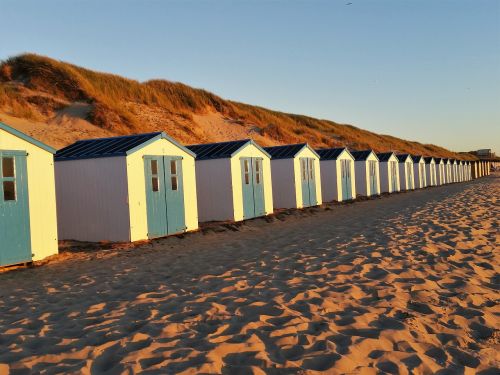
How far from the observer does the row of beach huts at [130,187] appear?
28.7 feet

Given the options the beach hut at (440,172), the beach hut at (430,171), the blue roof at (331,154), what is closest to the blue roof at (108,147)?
the blue roof at (331,154)

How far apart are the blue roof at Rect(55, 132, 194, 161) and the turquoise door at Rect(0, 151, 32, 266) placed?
263 centimetres

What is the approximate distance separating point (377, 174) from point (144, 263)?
21.9 meters

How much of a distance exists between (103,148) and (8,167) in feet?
11.8

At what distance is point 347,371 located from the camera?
3.58 meters

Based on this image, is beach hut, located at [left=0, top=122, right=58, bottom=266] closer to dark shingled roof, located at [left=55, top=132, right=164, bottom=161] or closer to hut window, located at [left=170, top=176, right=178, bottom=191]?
dark shingled roof, located at [left=55, top=132, right=164, bottom=161]

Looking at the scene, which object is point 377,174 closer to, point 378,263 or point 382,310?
point 378,263

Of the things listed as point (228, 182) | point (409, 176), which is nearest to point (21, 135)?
point (228, 182)

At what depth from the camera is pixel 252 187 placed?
16.1 meters

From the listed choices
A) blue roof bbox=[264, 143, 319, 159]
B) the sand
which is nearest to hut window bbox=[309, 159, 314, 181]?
blue roof bbox=[264, 143, 319, 159]

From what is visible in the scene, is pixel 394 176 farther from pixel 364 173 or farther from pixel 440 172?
pixel 440 172

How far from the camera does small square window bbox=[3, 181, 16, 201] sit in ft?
28.1

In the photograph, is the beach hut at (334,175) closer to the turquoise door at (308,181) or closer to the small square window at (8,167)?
the turquoise door at (308,181)

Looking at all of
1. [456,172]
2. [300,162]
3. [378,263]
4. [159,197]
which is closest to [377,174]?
[300,162]
